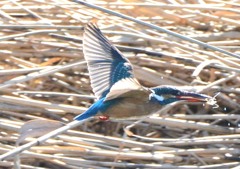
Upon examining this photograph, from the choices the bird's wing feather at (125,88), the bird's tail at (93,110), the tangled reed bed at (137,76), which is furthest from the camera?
the tangled reed bed at (137,76)

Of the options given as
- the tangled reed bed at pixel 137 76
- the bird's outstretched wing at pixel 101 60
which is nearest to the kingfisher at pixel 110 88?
the bird's outstretched wing at pixel 101 60

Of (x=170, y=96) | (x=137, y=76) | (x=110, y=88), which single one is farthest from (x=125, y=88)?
(x=137, y=76)

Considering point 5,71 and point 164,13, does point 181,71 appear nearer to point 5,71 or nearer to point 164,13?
point 164,13

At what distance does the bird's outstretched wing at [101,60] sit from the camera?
9.66 feet

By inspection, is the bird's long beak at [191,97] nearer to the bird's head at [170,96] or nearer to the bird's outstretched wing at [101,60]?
the bird's head at [170,96]

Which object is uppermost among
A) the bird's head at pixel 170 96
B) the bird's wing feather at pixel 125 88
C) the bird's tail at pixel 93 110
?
the bird's wing feather at pixel 125 88

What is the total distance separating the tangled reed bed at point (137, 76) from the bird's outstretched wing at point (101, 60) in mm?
435

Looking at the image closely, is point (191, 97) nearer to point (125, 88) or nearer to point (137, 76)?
point (125, 88)

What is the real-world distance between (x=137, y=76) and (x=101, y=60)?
2.01 feet

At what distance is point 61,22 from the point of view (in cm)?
381

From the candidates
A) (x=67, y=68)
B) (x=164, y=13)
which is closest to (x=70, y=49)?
(x=67, y=68)

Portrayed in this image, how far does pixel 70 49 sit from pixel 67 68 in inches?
6.0

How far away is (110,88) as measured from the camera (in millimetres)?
2916

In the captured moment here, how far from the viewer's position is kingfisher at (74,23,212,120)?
9.62 ft
